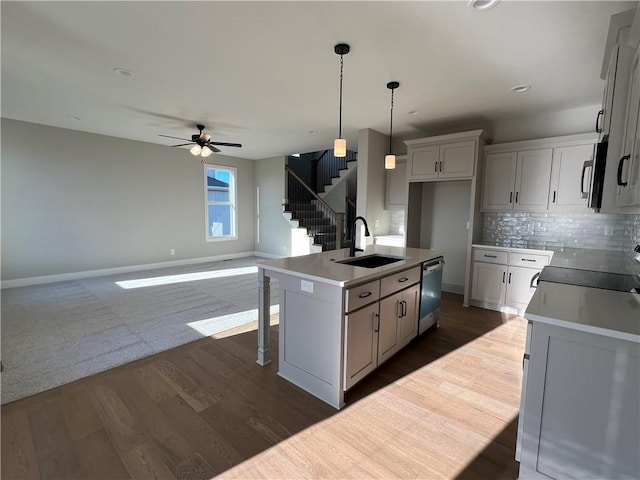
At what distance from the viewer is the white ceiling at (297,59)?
6.82ft

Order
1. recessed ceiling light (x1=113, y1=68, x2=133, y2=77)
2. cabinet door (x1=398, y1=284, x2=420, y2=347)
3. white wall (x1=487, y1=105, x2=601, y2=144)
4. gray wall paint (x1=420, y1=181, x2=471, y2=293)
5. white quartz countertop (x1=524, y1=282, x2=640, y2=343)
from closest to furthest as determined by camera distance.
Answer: white quartz countertop (x1=524, y1=282, x2=640, y2=343) < cabinet door (x1=398, y1=284, x2=420, y2=347) < recessed ceiling light (x1=113, y1=68, x2=133, y2=77) < white wall (x1=487, y1=105, x2=601, y2=144) < gray wall paint (x1=420, y1=181, x2=471, y2=293)

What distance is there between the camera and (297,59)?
8.87ft

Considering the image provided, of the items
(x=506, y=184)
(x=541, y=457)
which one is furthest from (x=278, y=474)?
(x=506, y=184)

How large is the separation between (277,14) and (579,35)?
227 centimetres

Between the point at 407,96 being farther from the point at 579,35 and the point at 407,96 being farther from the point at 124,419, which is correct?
the point at 124,419

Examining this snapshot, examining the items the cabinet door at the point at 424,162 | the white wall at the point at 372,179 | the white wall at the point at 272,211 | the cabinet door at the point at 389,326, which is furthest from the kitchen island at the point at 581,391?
the white wall at the point at 272,211

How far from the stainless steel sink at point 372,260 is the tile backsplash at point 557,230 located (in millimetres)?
2322

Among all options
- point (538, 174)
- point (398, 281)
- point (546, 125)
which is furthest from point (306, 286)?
point (546, 125)

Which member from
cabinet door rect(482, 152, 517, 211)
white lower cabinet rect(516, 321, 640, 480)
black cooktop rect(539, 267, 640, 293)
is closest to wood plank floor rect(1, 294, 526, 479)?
white lower cabinet rect(516, 321, 640, 480)

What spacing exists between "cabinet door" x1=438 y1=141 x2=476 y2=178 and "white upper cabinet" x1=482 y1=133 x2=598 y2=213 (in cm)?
31

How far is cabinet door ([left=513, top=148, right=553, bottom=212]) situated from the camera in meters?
→ 3.85

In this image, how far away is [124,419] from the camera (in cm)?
200

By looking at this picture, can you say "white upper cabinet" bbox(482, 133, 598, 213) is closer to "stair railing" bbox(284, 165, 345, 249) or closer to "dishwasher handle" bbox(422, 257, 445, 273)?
"dishwasher handle" bbox(422, 257, 445, 273)

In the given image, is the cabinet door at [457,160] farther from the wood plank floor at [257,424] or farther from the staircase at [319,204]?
the staircase at [319,204]
